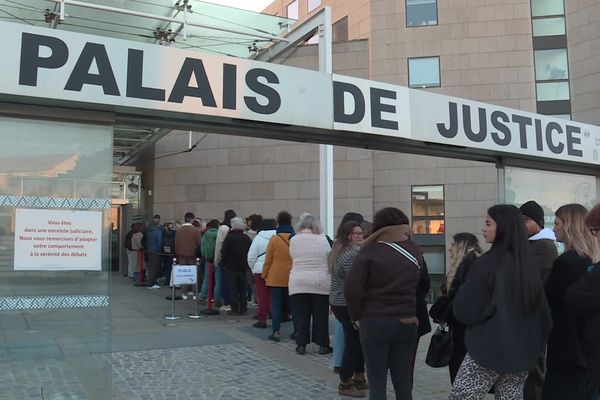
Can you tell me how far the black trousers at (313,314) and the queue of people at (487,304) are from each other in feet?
0.58

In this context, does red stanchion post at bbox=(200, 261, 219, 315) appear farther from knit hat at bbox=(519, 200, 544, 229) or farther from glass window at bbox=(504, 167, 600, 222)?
knit hat at bbox=(519, 200, 544, 229)

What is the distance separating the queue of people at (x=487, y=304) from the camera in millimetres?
3287

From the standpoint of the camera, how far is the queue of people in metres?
3.29

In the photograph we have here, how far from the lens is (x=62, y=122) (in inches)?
175

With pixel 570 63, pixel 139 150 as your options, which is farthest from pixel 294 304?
pixel 570 63

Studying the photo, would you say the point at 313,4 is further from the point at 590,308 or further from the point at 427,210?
the point at 590,308

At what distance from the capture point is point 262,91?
17.0 ft

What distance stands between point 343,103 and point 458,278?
2.11m

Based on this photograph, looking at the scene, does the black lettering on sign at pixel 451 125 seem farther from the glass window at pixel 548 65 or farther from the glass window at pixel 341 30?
the glass window at pixel 341 30

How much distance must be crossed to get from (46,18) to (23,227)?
6.89 meters

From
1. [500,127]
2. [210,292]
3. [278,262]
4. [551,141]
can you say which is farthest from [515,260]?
[210,292]

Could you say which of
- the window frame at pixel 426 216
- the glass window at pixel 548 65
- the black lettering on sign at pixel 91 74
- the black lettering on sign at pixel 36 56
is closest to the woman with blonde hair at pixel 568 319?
the black lettering on sign at pixel 91 74

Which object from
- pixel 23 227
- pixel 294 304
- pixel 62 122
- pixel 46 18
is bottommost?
pixel 294 304

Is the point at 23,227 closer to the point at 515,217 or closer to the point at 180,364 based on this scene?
the point at 180,364
